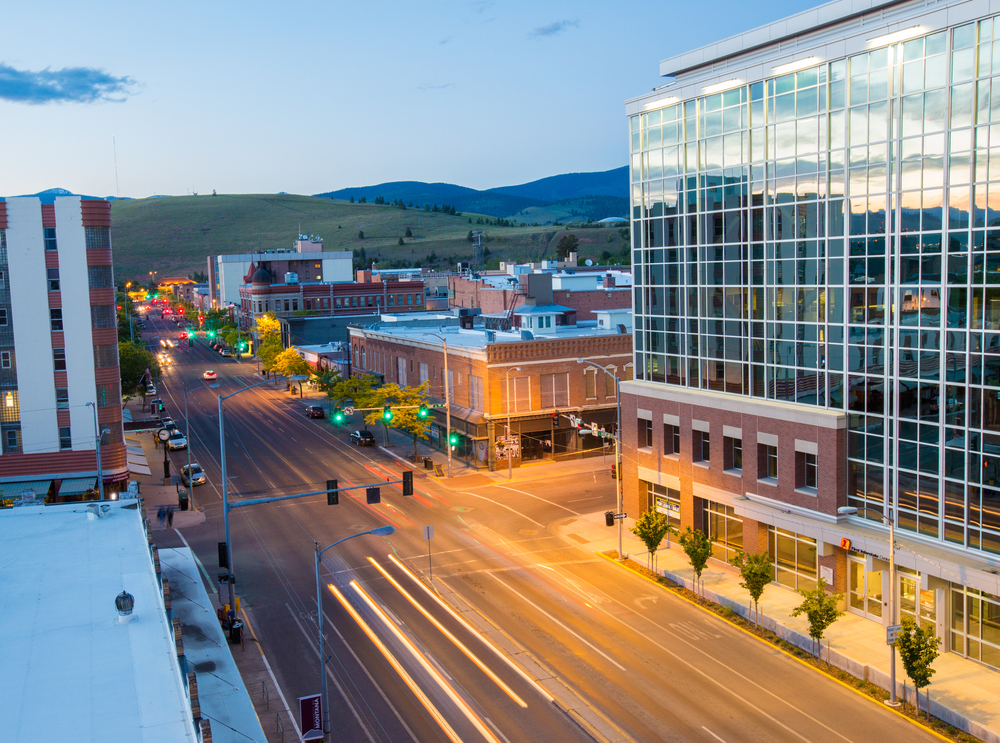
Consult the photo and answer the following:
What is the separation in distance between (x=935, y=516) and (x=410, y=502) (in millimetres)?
30659

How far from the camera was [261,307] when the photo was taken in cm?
14438

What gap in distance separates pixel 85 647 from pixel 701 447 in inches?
1153

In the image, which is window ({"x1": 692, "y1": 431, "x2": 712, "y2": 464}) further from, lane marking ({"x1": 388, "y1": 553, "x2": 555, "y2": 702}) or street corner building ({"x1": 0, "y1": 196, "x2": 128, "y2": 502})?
street corner building ({"x1": 0, "y1": 196, "x2": 128, "y2": 502})

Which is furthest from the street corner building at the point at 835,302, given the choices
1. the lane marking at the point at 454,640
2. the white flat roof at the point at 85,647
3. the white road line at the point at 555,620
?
the white flat roof at the point at 85,647

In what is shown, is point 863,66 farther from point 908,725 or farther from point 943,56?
point 908,725

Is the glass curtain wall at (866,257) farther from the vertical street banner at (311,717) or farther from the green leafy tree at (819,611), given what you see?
the vertical street banner at (311,717)

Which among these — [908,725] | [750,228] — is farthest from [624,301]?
[908,725]

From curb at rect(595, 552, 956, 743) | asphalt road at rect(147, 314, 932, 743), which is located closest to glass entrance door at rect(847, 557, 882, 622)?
curb at rect(595, 552, 956, 743)

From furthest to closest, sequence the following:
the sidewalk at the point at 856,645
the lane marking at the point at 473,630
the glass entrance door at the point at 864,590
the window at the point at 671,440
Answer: the window at the point at 671,440
the glass entrance door at the point at 864,590
the lane marking at the point at 473,630
the sidewalk at the point at 856,645

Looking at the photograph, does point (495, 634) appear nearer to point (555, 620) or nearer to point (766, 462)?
point (555, 620)

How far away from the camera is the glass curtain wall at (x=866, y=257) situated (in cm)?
2884

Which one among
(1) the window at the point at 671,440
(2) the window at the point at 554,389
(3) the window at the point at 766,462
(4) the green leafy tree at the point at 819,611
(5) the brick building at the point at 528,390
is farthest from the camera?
(2) the window at the point at 554,389

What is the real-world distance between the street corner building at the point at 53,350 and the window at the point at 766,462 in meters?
38.8

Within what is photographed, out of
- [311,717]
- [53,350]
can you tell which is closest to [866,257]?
[311,717]
